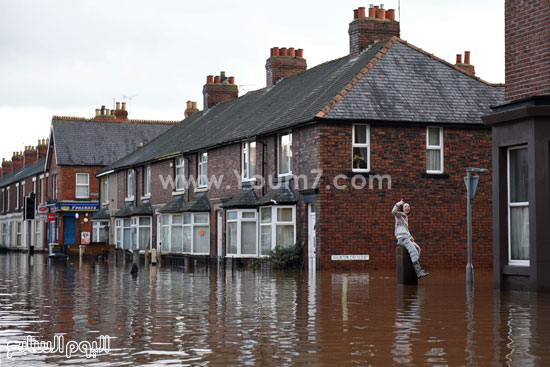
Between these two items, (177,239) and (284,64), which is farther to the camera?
(284,64)

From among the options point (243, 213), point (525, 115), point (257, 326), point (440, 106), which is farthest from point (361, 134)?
point (257, 326)

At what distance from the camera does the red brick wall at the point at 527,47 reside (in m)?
18.0

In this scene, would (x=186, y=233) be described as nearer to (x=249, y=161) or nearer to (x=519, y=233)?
(x=249, y=161)

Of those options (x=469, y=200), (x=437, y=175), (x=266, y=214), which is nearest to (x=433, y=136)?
(x=437, y=175)

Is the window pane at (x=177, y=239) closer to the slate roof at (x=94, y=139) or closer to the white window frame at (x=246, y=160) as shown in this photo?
the white window frame at (x=246, y=160)

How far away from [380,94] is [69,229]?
4180cm

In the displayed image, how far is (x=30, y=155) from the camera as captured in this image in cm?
8994

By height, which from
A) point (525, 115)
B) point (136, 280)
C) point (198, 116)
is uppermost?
point (198, 116)

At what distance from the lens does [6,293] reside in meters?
19.6

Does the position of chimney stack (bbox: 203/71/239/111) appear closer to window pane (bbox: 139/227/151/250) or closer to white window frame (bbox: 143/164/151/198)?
white window frame (bbox: 143/164/151/198)

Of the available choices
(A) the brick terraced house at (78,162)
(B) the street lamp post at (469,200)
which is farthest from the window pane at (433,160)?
(A) the brick terraced house at (78,162)

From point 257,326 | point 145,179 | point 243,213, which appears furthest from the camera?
point 145,179

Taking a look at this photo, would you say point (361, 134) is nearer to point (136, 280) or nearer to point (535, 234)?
point (136, 280)

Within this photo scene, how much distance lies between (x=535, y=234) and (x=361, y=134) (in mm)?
13938
